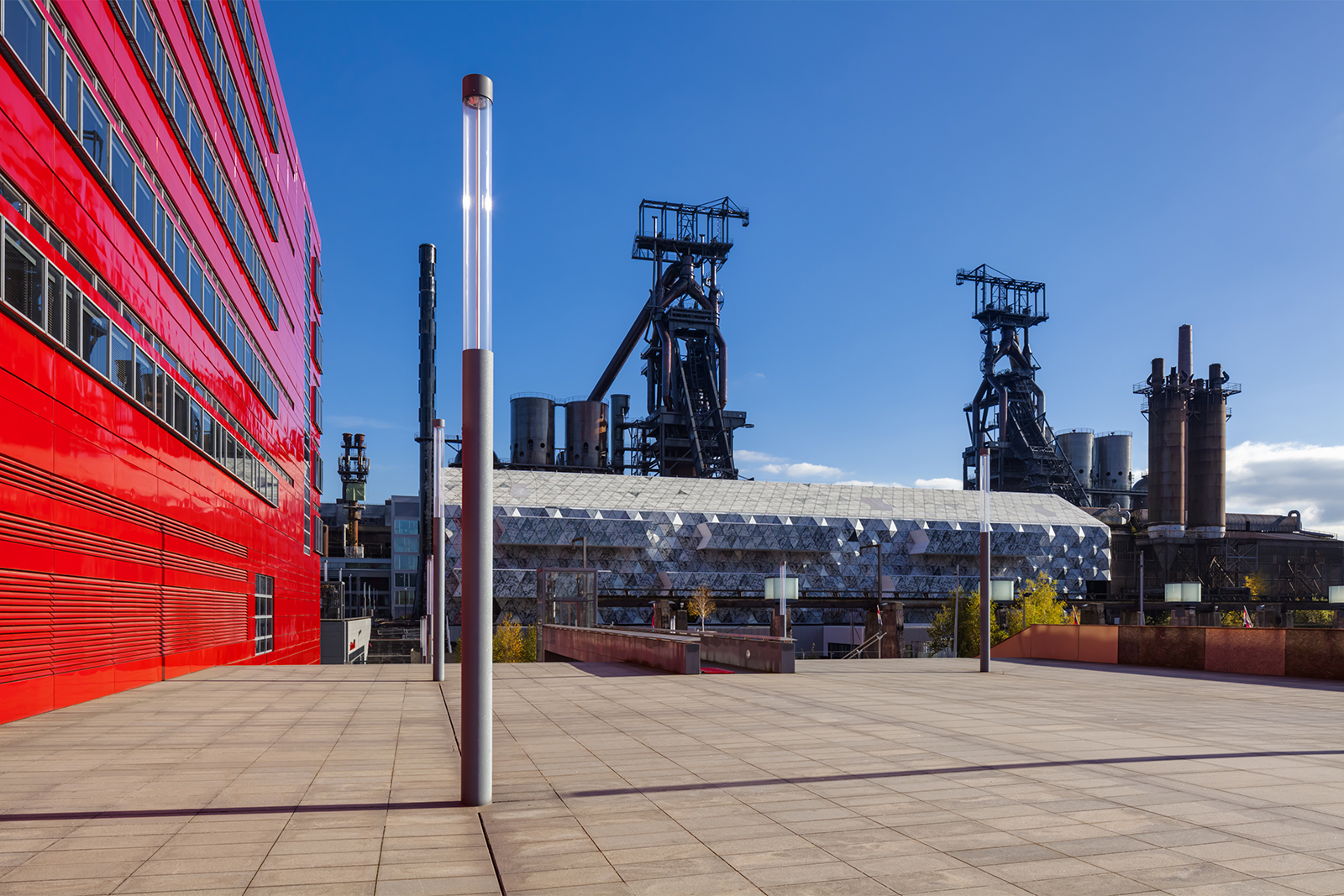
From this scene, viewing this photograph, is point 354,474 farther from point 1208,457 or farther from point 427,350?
point 1208,457

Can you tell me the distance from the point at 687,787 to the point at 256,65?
32845mm

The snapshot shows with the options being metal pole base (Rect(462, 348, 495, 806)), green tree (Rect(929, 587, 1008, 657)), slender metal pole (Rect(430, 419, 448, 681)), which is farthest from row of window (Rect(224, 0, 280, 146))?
green tree (Rect(929, 587, 1008, 657))

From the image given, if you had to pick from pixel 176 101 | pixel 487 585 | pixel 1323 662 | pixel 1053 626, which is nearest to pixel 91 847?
pixel 487 585

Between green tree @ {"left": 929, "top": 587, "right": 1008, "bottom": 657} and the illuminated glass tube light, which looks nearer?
the illuminated glass tube light

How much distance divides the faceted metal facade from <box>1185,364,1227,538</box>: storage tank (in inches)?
434

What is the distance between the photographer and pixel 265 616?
34688mm

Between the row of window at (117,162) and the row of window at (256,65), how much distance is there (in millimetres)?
8949

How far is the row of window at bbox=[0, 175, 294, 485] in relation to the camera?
42.8ft

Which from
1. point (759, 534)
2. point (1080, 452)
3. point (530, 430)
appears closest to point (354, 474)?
point (530, 430)

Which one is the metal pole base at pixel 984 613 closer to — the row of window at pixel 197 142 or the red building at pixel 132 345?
the red building at pixel 132 345

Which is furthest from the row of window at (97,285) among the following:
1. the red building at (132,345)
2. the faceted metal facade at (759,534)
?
the faceted metal facade at (759,534)

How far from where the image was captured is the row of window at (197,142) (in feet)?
64.8

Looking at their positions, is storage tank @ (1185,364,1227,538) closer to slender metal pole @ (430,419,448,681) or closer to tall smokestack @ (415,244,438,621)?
tall smokestack @ (415,244,438,621)

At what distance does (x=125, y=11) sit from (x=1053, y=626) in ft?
90.2
